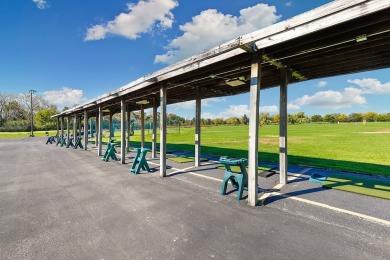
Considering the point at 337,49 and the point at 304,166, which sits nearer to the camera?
the point at 337,49

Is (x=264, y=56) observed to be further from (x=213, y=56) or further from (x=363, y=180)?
(x=363, y=180)

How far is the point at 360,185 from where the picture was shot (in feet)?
19.9

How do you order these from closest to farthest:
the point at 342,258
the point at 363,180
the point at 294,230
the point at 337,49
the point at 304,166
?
1. the point at 342,258
2. the point at 294,230
3. the point at 337,49
4. the point at 363,180
5. the point at 304,166

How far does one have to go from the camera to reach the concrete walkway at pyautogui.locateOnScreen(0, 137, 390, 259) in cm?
305

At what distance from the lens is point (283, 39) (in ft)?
12.8

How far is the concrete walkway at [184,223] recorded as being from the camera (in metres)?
3.05

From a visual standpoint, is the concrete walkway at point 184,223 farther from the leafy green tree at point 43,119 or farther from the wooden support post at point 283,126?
the leafy green tree at point 43,119

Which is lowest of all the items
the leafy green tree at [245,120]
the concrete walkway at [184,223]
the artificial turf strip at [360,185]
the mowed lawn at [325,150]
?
the concrete walkway at [184,223]

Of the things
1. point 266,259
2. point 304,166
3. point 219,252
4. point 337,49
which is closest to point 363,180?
point 304,166

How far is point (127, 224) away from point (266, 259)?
8.64 feet

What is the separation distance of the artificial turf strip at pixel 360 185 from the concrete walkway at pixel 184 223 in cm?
42

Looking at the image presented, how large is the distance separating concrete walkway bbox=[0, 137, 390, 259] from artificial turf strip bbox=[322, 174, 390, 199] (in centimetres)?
42

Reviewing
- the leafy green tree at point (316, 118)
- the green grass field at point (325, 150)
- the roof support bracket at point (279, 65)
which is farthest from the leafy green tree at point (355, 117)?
the roof support bracket at point (279, 65)

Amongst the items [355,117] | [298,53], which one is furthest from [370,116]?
[298,53]
